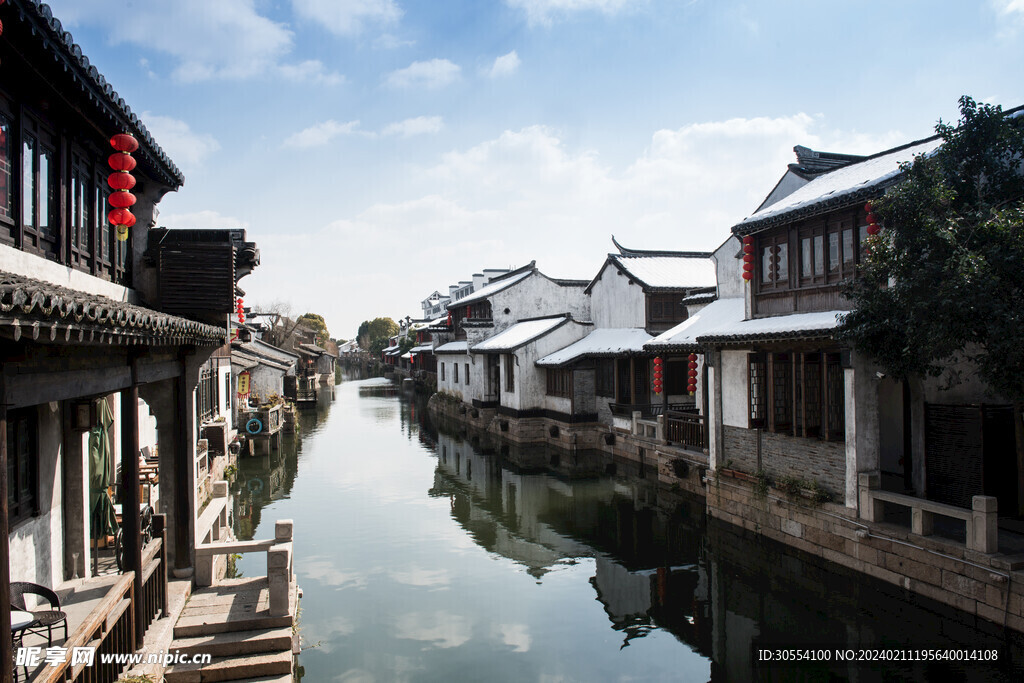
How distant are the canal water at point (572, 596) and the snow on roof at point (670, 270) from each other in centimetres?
923

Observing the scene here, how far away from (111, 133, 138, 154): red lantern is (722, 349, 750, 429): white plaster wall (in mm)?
11632

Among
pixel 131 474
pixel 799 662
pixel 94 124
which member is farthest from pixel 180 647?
pixel 799 662

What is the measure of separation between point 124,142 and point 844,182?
12493mm

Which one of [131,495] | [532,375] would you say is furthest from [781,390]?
[532,375]

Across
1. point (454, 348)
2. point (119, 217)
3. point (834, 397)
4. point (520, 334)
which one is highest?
point (119, 217)

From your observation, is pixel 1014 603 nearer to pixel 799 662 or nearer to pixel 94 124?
pixel 799 662

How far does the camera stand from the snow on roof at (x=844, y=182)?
39.2 feet

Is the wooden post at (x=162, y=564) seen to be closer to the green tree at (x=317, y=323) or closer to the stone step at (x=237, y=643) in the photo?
the stone step at (x=237, y=643)

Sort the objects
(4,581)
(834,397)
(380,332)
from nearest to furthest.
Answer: (4,581), (834,397), (380,332)

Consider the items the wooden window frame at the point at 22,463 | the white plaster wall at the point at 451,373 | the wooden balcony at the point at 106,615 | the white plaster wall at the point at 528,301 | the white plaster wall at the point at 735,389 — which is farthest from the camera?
the white plaster wall at the point at 451,373

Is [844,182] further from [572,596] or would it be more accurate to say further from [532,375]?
[532,375]

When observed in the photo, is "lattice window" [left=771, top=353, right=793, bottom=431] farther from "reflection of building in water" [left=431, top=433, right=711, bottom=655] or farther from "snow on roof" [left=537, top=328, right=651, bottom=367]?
"snow on roof" [left=537, top=328, right=651, bottom=367]

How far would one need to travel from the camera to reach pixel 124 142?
22.8 feet

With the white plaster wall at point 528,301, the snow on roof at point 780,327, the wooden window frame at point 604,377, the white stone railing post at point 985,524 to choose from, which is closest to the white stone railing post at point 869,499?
the white stone railing post at point 985,524
